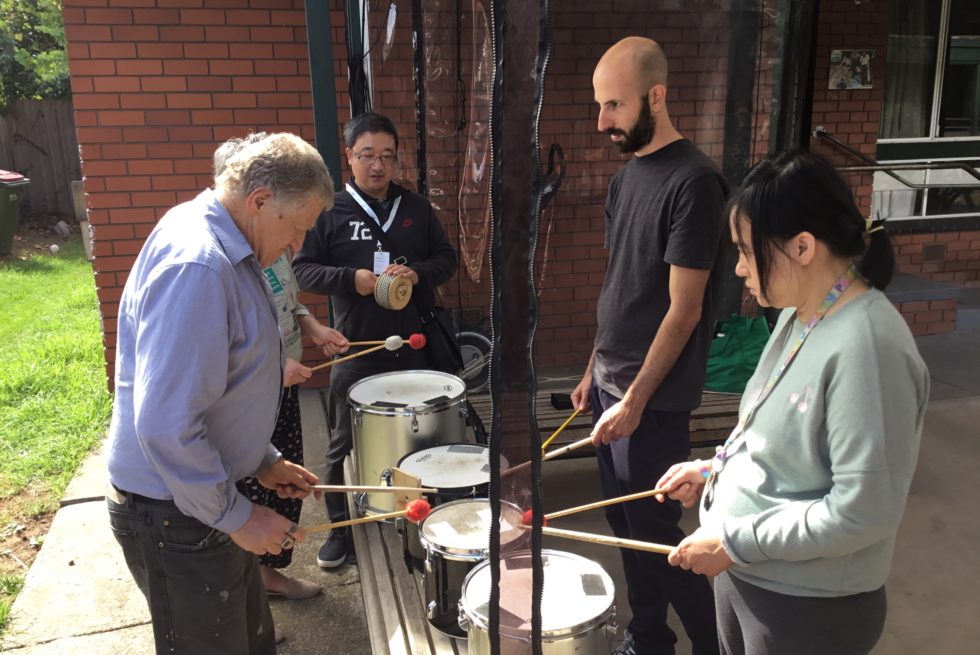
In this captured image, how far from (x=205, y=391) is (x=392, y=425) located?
1312 mm

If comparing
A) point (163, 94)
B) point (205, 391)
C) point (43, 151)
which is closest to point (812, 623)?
point (205, 391)

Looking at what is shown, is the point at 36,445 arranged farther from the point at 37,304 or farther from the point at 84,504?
the point at 37,304

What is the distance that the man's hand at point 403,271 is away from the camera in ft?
10.5

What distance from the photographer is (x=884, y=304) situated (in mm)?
1417

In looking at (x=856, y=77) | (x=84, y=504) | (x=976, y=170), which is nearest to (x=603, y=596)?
(x=84, y=504)

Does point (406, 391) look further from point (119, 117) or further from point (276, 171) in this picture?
point (119, 117)

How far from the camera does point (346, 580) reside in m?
3.41

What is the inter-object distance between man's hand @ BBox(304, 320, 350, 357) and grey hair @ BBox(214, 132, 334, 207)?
1.34m

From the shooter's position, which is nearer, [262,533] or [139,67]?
[262,533]

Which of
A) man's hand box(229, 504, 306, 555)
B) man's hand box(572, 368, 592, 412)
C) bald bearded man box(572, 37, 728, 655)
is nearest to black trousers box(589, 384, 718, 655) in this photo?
bald bearded man box(572, 37, 728, 655)

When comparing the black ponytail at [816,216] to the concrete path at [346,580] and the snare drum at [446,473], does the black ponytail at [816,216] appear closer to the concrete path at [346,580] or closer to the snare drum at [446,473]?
the snare drum at [446,473]

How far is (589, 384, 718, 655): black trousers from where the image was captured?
237 cm

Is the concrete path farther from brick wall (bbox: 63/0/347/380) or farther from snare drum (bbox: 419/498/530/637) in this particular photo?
brick wall (bbox: 63/0/347/380)

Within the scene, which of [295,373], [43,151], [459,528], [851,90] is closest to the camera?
[459,528]
